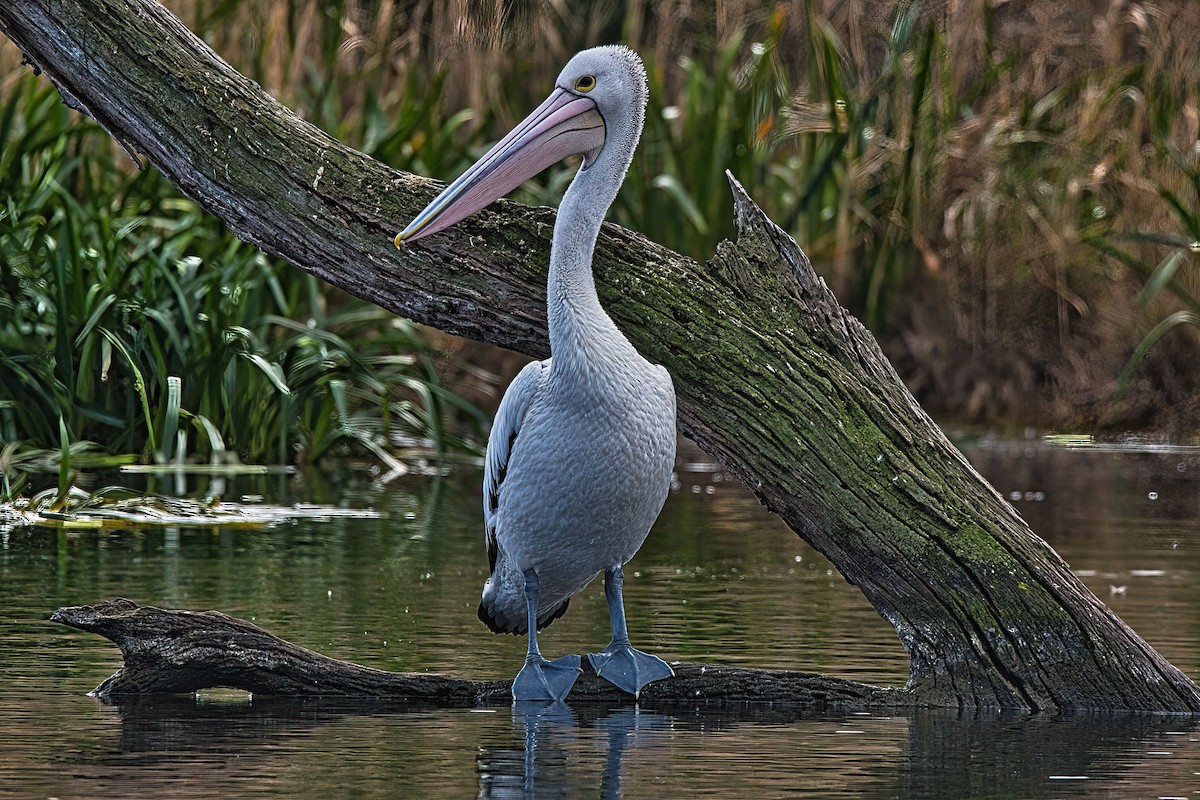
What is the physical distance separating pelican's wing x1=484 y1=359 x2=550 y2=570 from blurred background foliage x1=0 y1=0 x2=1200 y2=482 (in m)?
5.06

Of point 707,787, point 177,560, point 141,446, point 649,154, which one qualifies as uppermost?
point 649,154

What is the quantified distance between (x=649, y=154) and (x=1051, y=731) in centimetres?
949

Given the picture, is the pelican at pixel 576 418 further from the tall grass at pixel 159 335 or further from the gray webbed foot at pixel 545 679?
the tall grass at pixel 159 335

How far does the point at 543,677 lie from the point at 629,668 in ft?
0.78

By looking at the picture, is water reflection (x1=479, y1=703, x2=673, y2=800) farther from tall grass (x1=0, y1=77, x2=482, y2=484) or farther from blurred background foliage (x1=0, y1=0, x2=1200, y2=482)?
blurred background foliage (x1=0, y1=0, x2=1200, y2=482)

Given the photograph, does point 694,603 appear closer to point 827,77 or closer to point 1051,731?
point 1051,731

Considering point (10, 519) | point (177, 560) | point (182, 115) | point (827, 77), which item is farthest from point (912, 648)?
point (827, 77)

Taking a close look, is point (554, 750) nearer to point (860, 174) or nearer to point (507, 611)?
point (507, 611)

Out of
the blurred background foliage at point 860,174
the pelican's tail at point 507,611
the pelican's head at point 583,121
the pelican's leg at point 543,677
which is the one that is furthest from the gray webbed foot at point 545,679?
the blurred background foliage at point 860,174

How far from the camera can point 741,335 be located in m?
5.46

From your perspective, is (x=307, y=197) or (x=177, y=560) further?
(x=177, y=560)

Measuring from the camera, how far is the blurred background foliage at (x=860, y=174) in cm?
1139

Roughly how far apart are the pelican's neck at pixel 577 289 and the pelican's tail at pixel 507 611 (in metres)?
0.85

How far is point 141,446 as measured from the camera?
9.96 meters
